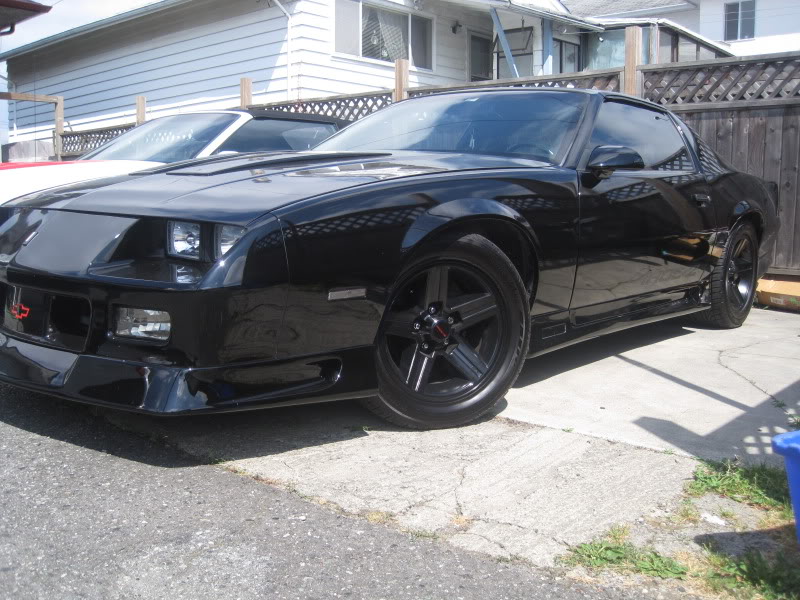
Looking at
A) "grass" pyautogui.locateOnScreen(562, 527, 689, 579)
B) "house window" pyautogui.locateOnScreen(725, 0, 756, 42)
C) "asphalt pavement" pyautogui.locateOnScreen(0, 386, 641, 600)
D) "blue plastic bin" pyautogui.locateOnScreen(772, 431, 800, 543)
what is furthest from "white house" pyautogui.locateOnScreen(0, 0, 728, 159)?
"blue plastic bin" pyautogui.locateOnScreen(772, 431, 800, 543)

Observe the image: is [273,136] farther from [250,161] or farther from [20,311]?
[20,311]

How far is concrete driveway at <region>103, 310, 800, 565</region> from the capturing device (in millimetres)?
2691

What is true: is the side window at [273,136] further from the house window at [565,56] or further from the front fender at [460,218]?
the house window at [565,56]

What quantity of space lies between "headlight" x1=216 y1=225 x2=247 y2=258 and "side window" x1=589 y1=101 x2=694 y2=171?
82.0 inches

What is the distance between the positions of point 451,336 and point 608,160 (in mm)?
1219

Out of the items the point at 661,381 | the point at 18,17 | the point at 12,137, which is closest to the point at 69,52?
the point at 12,137

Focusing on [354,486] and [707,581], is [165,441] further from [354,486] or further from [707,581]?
[707,581]

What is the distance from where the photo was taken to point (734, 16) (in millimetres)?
26625

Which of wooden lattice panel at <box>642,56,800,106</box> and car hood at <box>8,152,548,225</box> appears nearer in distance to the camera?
car hood at <box>8,152,548,225</box>

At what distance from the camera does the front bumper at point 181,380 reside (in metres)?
2.79

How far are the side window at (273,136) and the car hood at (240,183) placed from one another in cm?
247

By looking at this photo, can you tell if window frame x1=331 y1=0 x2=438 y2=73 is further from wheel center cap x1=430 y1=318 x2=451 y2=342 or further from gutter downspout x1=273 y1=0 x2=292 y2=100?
wheel center cap x1=430 y1=318 x2=451 y2=342

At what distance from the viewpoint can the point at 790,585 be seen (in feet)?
7.31

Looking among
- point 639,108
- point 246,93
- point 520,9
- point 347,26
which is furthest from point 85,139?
point 639,108
